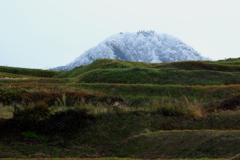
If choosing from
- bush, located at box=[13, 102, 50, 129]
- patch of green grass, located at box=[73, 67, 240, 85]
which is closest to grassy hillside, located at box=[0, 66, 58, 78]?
patch of green grass, located at box=[73, 67, 240, 85]

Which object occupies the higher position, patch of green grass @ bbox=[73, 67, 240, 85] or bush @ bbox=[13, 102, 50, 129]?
patch of green grass @ bbox=[73, 67, 240, 85]

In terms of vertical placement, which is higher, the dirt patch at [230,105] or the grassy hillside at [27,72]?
the grassy hillside at [27,72]

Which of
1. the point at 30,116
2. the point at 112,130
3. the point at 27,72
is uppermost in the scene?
the point at 27,72

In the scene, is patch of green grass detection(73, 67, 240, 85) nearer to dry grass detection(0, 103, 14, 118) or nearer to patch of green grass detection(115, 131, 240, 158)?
dry grass detection(0, 103, 14, 118)

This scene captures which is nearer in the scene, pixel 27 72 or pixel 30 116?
pixel 30 116

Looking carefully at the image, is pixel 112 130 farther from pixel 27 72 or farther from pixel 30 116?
pixel 27 72

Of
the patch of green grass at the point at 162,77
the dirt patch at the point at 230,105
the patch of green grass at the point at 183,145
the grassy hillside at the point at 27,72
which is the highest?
the grassy hillside at the point at 27,72

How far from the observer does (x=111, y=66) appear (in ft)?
165

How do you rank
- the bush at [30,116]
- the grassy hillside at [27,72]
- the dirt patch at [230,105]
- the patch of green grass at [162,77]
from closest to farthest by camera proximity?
the bush at [30,116]
the dirt patch at [230,105]
the patch of green grass at [162,77]
the grassy hillside at [27,72]

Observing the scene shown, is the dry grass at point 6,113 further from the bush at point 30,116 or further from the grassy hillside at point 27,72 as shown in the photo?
the grassy hillside at point 27,72

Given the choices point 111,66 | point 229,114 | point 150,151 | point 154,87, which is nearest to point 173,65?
point 111,66

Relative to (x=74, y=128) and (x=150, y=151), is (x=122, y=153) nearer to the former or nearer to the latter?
(x=150, y=151)

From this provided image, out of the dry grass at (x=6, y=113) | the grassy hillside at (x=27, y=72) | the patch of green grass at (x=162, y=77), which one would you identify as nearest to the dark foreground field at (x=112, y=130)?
the dry grass at (x=6, y=113)

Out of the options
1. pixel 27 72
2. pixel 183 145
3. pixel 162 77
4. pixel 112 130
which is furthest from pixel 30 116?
pixel 27 72
